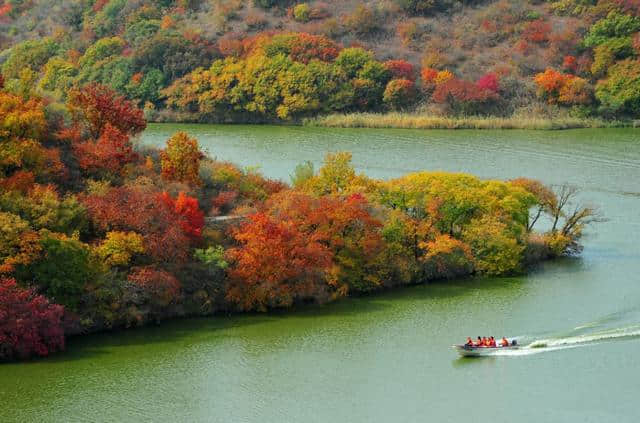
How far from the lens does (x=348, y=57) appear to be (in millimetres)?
120000

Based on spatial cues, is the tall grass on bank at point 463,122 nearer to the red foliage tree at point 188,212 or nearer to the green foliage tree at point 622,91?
the green foliage tree at point 622,91

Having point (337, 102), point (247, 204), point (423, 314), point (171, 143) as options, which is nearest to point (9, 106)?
point (171, 143)

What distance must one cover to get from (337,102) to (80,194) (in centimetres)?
6058

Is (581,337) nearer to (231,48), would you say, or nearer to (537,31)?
(537,31)

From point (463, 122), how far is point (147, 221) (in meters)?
60.0

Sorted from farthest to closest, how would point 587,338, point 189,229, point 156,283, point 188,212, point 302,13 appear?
point 302,13, point 188,212, point 189,229, point 156,283, point 587,338

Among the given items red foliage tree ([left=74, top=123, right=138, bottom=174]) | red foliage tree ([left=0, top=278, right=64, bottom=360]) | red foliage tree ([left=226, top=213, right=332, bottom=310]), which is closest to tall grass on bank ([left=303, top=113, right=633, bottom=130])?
red foliage tree ([left=74, top=123, right=138, bottom=174])

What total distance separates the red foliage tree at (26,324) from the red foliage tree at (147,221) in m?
7.26

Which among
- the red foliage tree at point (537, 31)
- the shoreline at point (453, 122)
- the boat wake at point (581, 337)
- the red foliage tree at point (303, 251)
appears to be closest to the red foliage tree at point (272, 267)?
the red foliage tree at point (303, 251)

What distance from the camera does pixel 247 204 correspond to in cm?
6372

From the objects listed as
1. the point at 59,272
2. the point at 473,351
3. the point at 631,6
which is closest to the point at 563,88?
the point at 631,6

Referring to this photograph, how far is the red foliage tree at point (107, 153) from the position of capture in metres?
62.6

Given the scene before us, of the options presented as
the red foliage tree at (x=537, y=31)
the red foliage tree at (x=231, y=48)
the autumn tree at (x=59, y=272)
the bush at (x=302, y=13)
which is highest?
the bush at (x=302, y=13)

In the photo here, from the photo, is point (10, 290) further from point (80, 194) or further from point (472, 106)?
point (472, 106)
